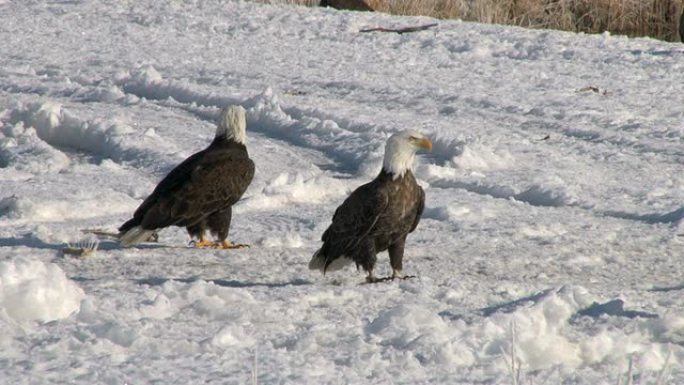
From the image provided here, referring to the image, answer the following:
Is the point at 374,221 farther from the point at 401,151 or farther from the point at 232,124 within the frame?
the point at 232,124

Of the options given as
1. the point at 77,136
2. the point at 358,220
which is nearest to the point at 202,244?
the point at 358,220

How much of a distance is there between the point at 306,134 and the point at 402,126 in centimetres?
68

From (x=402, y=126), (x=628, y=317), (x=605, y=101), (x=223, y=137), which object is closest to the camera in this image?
(x=628, y=317)

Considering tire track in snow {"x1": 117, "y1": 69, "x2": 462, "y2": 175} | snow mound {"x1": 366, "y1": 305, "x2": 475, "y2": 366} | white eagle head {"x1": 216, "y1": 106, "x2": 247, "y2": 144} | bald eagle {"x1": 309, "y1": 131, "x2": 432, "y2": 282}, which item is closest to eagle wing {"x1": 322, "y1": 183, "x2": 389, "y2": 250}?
bald eagle {"x1": 309, "y1": 131, "x2": 432, "y2": 282}

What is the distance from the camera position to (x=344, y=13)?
45.5ft

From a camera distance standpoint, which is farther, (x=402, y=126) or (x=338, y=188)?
(x=402, y=126)

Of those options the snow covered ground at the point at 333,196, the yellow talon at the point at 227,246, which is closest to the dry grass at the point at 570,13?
the snow covered ground at the point at 333,196

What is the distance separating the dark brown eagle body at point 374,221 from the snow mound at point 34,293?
145 cm

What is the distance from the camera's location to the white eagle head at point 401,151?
596 centimetres

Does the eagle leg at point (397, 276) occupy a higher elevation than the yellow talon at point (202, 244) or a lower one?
higher

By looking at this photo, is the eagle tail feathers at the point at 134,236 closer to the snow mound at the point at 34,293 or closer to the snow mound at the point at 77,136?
the snow mound at the point at 34,293

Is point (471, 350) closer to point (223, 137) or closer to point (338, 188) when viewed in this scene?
point (223, 137)

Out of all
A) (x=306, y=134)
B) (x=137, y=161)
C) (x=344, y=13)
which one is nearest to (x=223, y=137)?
(x=137, y=161)

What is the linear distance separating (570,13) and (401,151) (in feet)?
35.0
